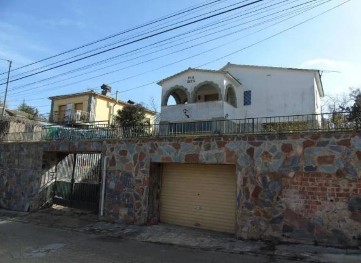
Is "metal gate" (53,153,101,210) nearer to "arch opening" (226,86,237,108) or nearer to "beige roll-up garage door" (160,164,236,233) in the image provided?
"beige roll-up garage door" (160,164,236,233)

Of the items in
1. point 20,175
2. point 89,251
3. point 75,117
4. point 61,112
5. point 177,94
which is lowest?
point 89,251

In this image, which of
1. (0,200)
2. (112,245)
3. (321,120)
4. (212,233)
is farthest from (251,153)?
(0,200)

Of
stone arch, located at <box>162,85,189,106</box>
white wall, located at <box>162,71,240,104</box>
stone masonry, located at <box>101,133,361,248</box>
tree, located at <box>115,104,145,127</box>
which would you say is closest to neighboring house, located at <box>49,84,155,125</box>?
tree, located at <box>115,104,145,127</box>

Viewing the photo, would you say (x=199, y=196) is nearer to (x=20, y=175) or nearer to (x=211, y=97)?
(x=20, y=175)

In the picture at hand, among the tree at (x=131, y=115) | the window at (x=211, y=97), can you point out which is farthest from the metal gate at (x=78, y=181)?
the window at (x=211, y=97)

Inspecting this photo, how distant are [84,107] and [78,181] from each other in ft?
69.5

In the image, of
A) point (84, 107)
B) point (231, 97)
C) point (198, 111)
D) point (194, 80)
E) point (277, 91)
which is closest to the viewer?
point (277, 91)

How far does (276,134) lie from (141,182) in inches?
227

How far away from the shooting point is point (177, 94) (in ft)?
100.0

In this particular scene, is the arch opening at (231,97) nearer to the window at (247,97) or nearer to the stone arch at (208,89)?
the window at (247,97)

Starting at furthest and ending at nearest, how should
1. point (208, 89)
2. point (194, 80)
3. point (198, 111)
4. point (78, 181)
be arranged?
1. point (208, 89)
2. point (194, 80)
3. point (198, 111)
4. point (78, 181)

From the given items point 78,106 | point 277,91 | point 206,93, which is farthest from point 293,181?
point 78,106

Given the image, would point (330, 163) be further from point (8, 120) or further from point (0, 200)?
point (8, 120)

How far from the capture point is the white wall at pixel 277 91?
25000 mm
